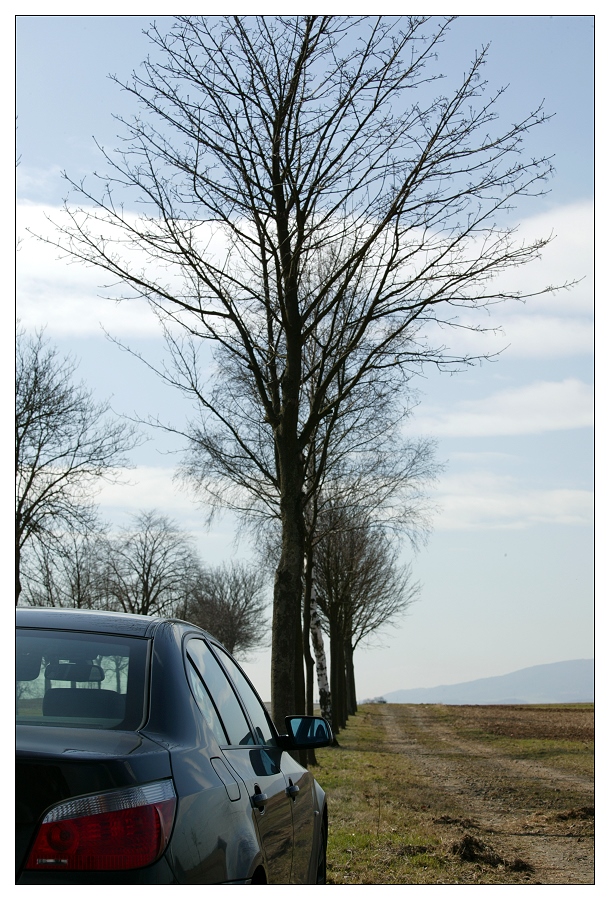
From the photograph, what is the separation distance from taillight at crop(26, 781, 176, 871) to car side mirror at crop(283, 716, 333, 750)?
2.27 m

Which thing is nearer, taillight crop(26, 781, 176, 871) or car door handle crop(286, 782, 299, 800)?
taillight crop(26, 781, 176, 871)

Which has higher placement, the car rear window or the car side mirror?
the car rear window

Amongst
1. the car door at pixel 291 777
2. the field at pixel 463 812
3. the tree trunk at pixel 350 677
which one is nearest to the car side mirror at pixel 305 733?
the car door at pixel 291 777

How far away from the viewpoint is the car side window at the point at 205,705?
3.26m

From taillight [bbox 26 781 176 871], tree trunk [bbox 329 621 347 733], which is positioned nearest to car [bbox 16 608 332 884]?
taillight [bbox 26 781 176 871]

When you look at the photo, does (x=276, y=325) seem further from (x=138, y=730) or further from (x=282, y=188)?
(x=138, y=730)

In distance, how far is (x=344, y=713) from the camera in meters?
37.0

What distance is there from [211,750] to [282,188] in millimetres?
9923

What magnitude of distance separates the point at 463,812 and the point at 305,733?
8.43m

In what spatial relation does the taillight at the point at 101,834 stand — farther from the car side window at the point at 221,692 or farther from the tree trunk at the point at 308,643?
the tree trunk at the point at 308,643

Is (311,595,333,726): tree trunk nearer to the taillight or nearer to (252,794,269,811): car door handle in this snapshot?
(252,794,269,811): car door handle

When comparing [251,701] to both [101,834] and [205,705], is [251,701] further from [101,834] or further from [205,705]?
[101,834]

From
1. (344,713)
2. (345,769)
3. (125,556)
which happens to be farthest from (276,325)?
(125,556)

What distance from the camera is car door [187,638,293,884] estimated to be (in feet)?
11.3
